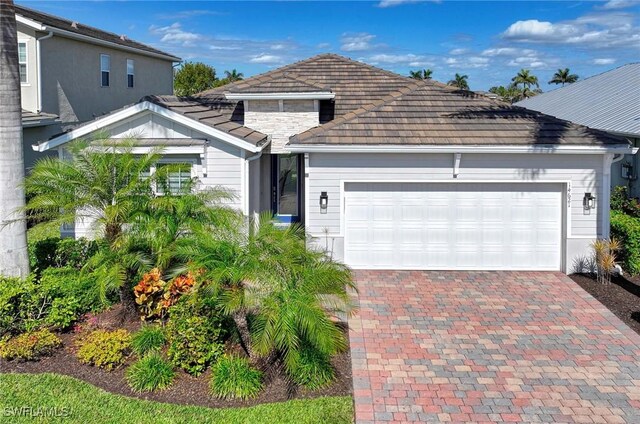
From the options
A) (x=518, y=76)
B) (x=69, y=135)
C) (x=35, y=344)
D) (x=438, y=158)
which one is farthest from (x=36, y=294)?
(x=518, y=76)

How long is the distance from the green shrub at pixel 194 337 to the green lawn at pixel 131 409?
87 centimetres

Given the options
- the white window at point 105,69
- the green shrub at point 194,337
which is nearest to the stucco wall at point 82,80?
the white window at point 105,69

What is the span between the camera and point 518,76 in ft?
241

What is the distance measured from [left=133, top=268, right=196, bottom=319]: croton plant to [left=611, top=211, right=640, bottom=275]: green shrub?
9.80 m

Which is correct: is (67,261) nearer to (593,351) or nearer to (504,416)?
(504,416)

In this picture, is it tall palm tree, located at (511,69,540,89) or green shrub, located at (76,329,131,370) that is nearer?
green shrub, located at (76,329,131,370)

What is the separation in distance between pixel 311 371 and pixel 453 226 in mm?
7006

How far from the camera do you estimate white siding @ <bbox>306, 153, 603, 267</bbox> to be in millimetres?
13703

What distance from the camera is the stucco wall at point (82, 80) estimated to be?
21.4 meters

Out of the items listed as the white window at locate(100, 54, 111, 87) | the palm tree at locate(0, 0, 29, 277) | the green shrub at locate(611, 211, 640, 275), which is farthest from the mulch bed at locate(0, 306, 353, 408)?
the white window at locate(100, 54, 111, 87)

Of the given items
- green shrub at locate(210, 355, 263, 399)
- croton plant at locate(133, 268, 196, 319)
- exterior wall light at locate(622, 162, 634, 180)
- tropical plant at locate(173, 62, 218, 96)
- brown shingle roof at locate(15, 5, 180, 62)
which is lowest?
green shrub at locate(210, 355, 263, 399)

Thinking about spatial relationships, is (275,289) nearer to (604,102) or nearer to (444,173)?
(444,173)

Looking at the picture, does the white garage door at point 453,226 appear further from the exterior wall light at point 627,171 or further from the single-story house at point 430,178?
the exterior wall light at point 627,171

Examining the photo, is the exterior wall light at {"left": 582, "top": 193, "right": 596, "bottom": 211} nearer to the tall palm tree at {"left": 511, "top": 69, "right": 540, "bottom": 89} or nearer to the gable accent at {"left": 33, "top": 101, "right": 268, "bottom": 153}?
the gable accent at {"left": 33, "top": 101, "right": 268, "bottom": 153}
